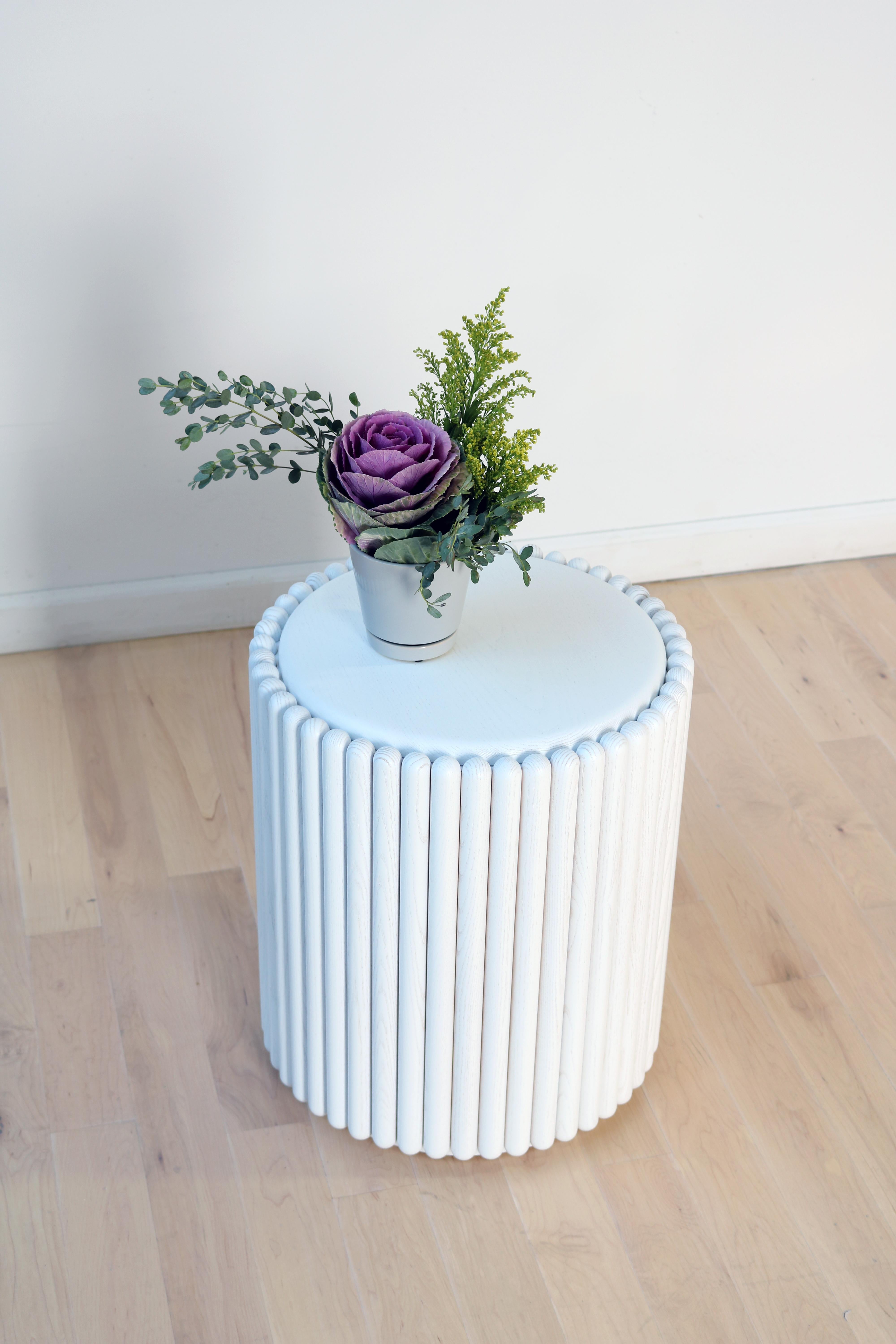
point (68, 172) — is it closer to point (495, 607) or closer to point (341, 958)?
point (495, 607)

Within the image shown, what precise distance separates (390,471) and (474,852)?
0.38 m

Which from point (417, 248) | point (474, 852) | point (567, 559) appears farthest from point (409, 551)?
point (567, 559)

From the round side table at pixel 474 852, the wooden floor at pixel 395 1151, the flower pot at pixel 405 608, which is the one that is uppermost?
the flower pot at pixel 405 608

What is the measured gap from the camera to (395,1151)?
1.67 meters

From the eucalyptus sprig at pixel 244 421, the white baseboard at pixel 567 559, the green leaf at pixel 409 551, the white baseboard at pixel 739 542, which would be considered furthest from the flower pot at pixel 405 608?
the white baseboard at pixel 739 542

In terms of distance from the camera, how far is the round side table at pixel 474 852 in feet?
4.49

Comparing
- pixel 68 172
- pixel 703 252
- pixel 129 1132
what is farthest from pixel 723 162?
pixel 129 1132

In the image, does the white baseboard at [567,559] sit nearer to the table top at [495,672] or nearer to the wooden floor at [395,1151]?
the wooden floor at [395,1151]

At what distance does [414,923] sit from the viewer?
1423 millimetres

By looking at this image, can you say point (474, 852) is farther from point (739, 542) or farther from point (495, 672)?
point (739, 542)

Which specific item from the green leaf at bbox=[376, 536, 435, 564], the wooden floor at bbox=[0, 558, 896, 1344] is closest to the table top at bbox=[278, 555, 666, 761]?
the green leaf at bbox=[376, 536, 435, 564]

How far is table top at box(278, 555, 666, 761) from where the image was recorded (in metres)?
1.37

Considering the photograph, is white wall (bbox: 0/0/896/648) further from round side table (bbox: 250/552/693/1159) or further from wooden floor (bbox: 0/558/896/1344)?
round side table (bbox: 250/552/693/1159)

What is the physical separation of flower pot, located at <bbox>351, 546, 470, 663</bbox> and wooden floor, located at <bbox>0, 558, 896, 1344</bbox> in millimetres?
636
